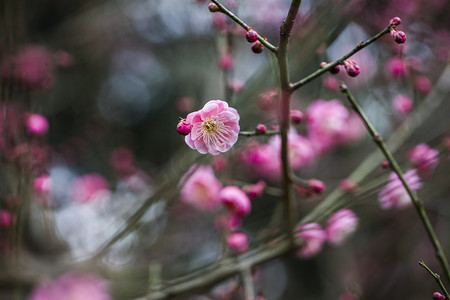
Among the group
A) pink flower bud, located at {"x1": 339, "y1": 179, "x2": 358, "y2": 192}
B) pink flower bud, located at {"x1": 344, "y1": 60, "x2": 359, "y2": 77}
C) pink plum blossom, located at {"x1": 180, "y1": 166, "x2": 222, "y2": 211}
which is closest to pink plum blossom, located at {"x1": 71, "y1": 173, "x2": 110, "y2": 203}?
pink plum blossom, located at {"x1": 180, "y1": 166, "x2": 222, "y2": 211}

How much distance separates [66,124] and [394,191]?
2712mm

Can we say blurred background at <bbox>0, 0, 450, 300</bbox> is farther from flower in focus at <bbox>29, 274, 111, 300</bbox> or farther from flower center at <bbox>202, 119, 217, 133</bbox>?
flower center at <bbox>202, 119, 217, 133</bbox>

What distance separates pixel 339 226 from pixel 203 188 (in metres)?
0.66

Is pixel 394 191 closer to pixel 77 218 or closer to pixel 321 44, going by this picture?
pixel 321 44

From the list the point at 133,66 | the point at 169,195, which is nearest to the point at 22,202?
the point at 169,195

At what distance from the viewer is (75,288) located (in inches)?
76.8

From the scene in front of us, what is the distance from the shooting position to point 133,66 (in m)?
4.46

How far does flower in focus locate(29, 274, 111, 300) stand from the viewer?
1.89m

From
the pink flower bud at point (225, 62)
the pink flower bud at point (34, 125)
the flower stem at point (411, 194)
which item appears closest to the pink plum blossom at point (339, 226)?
the flower stem at point (411, 194)

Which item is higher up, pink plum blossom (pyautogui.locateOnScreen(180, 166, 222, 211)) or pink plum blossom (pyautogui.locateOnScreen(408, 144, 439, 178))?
pink plum blossom (pyautogui.locateOnScreen(180, 166, 222, 211))

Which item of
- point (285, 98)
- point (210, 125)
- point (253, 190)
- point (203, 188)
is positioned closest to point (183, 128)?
point (210, 125)

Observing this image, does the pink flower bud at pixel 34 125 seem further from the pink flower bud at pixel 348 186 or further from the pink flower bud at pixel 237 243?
the pink flower bud at pixel 348 186

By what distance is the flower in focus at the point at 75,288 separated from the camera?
1.89 meters

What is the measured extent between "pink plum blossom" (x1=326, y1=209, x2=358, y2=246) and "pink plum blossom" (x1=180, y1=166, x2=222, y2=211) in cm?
51
